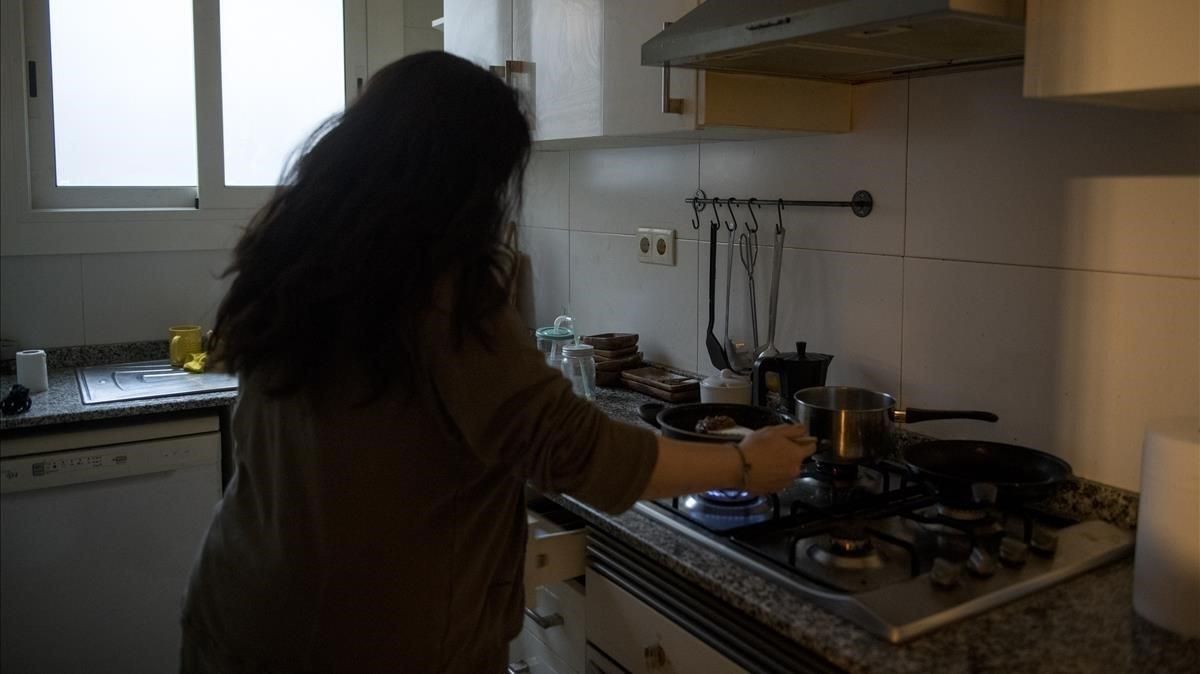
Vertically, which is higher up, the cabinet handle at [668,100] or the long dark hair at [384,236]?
the cabinet handle at [668,100]

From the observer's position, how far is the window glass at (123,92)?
8.84 feet

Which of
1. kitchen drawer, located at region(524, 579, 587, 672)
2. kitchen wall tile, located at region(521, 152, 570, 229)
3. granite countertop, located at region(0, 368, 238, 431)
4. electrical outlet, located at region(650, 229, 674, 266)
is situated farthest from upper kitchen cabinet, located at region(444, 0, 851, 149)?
granite countertop, located at region(0, 368, 238, 431)

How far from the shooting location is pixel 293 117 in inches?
120

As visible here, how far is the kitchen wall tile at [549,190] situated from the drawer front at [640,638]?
1412mm

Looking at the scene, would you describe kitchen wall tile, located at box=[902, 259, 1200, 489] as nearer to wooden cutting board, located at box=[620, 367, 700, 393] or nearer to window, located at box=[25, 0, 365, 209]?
wooden cutting board, located at box=[620, 367, 700, 393]

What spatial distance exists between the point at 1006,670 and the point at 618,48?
1313 millimetres

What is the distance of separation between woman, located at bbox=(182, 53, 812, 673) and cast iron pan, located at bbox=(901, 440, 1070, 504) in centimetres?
32

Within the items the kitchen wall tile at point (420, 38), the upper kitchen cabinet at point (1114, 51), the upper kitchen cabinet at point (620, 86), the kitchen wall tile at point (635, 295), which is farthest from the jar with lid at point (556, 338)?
the upper kitchen cabinet at point (1114, 51)

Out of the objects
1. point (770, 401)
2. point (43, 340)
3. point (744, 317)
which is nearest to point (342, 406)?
point (770, 401)

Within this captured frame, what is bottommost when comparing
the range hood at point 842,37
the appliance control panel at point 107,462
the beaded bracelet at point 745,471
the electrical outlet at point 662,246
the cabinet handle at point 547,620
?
the cabinet handle at point 547,620

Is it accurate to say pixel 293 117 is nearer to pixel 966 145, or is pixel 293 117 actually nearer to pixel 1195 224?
pixel 966 145

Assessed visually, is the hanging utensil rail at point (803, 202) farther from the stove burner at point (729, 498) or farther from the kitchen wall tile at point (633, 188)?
the stove burner at point (729, 498)

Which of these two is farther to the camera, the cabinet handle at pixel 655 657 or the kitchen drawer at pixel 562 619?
the kitchen drawer at pixel 562 619

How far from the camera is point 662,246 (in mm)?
2338
